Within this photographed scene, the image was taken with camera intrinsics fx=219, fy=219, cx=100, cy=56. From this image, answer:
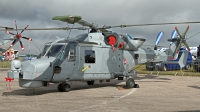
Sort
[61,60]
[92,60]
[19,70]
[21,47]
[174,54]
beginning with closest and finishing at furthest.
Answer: [19,70], [61,60], [92,60], [174,54], [21,47]

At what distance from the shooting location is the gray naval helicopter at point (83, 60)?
973 centimetres

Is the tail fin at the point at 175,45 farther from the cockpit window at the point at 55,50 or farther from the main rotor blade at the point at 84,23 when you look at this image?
the cockpit window at the point at 55,50

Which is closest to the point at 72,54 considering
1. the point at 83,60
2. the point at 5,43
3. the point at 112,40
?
the point at 83,60

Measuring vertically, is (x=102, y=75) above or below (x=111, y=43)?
below

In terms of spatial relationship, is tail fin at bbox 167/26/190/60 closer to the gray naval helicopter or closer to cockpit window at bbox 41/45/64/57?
the gray naval helicopter

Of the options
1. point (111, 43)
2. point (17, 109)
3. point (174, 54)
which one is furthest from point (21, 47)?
point (17, 109)

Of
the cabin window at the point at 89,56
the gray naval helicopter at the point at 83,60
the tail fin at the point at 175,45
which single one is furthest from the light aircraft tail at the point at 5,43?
the tail fin at the point at 175,45

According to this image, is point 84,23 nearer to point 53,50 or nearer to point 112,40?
point 53,50

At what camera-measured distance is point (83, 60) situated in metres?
11.9

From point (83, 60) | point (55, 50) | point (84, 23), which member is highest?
point (84, 23)

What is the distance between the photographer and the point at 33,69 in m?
9.70

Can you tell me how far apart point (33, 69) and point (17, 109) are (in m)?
2.79

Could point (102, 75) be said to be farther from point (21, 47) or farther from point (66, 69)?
point (21, 47)

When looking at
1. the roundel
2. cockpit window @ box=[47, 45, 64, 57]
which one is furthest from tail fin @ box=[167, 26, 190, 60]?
cockpit window @ box=[47, 45, 64, 57]
